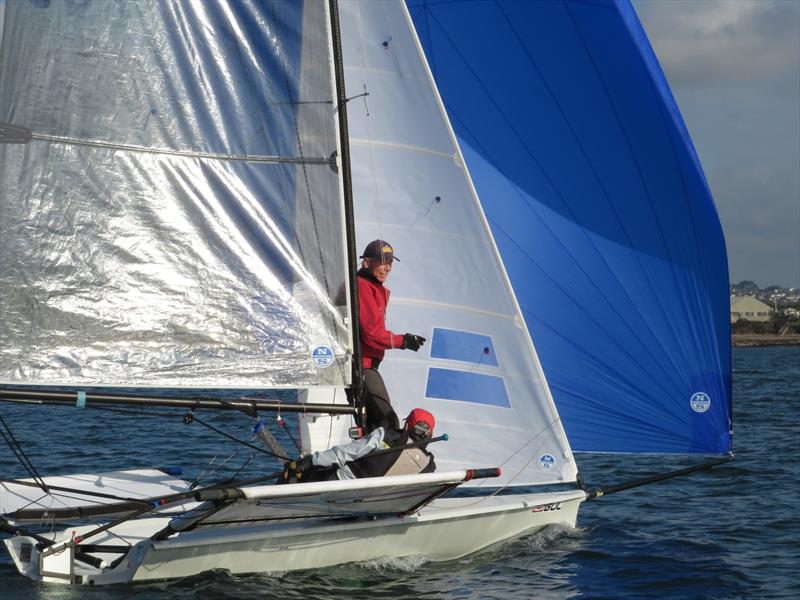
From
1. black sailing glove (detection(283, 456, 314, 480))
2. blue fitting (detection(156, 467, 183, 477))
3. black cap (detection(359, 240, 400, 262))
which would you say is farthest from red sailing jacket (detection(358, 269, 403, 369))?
blue fitting (detection(156, 467, 183, 477))

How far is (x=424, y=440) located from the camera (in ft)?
20.9

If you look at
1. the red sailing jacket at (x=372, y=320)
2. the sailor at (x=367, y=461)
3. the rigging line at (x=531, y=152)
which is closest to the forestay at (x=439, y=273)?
the red sailing jacket at (x=372, y=320)

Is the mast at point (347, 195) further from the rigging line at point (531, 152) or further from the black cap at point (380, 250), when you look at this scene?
the rigging line at point (531, 152)

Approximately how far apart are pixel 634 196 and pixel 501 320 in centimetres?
162

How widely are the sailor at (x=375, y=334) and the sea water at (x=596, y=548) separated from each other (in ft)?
2.54

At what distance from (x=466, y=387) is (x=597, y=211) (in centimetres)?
177

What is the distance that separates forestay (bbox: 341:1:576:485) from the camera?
23.7 ft

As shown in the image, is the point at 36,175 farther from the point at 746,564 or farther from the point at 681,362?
the point at 746,564

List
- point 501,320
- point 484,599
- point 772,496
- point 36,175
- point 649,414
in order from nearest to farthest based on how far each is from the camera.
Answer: point 36,175, point 484,599, point 501,320, point 649,414, point 772,496

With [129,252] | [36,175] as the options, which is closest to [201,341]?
[129,252]

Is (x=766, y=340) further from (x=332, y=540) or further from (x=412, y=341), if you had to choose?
(x=332, y=540)

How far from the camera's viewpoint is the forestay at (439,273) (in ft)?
23.7

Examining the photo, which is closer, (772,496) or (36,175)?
(36,175)

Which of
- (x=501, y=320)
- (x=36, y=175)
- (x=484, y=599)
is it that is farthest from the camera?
(x=501, y=320)
